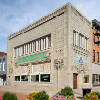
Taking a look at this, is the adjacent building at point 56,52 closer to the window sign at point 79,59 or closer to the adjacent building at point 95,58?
the window sign at point 79,59

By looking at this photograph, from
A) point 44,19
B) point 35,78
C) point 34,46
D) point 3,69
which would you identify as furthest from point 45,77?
point 3,69

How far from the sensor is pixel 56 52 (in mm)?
19828

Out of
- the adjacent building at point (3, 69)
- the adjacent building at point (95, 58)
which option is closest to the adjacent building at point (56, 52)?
the adjacent building at point (95, 58)

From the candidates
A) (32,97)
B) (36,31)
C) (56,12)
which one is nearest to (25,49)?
(36,31)

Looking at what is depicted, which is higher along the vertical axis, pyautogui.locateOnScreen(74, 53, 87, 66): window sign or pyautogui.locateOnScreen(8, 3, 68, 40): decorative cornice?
pyautogui.locateOnScreen(8, 3, 68, 40): decorative cornice

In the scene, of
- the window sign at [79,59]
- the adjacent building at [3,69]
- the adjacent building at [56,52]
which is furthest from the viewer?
the adjacent building at [3,69]

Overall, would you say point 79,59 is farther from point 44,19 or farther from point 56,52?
point 44,19

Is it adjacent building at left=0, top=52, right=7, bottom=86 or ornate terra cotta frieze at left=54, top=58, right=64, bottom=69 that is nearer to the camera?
ornate terra cotta frieze at left=54, top=58, right=64, bottom=69

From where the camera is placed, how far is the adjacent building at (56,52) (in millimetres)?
18688

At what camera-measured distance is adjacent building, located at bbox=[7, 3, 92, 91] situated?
1869 centimetres

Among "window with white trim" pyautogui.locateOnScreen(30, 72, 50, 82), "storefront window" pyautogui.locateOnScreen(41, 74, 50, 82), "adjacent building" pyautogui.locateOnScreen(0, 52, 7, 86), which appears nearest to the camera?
"storefront window" pyautogui.locateOnScreen(41, 74, 50, 82)

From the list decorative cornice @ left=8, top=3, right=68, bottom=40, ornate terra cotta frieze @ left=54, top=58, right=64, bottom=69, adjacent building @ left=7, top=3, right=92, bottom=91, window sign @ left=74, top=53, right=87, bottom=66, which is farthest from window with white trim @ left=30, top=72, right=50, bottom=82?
decorative cornice @ left=8, top=3, right=68, bottom=40

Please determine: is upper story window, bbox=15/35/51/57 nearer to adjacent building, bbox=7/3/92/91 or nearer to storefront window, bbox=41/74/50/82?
adjacent building, bbox=7/3/92/91

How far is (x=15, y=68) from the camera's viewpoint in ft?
93.1
